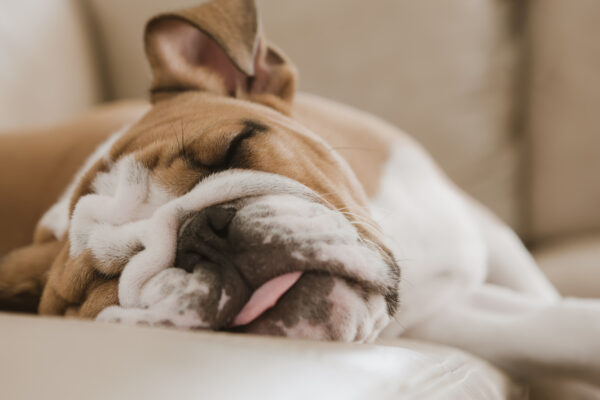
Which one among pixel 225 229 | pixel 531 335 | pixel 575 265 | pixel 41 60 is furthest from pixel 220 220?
pixel 41 60

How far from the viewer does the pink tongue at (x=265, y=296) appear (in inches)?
30.3

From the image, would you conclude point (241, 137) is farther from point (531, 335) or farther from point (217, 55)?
point (531, 335)

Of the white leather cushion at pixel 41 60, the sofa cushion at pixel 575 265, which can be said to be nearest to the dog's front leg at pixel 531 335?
the sofa cushion at pixel 575 265

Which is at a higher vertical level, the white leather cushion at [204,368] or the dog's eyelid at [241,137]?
the dog's eyelid at [241,137]

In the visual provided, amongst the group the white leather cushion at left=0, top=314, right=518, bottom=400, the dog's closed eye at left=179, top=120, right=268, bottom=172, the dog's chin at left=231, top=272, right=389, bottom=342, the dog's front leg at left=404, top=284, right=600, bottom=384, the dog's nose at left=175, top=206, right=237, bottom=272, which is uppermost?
the dog's closed eye at left=179, top=120, right=268, bottom=172

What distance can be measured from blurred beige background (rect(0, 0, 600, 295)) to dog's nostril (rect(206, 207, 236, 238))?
3.90 ft

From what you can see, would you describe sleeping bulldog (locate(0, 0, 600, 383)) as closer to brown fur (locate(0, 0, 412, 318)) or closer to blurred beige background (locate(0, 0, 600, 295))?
brown fur (locate(0, 0, 412, 318))

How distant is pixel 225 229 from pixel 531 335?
0.71 meters

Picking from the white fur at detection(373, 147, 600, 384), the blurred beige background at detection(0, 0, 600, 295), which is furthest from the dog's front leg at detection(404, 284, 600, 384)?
the blurred beige background at detection(0, 0, 600, 295)

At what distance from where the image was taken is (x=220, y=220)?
0.80 meters

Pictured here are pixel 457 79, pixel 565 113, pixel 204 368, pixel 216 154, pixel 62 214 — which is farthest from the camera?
pixel 457 79

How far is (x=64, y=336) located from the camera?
70 centimetres

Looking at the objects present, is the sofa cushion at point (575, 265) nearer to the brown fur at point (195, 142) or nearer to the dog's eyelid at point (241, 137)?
the brown fur at point (195, 142)

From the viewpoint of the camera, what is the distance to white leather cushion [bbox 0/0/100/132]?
189 cm
